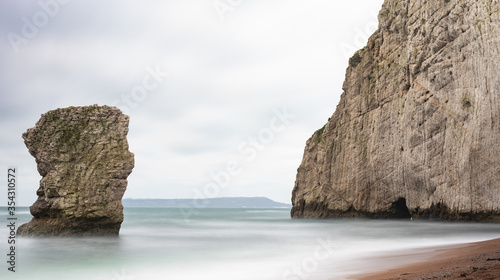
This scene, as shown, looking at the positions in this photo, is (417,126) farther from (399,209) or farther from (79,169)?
(79,169)

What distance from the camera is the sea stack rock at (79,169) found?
20266 mm

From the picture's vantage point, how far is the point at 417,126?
110ft

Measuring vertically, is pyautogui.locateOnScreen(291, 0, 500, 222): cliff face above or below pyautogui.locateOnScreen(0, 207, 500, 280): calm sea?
above

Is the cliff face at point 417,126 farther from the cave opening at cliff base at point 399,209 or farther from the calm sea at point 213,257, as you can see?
the calm sea at point 213,257

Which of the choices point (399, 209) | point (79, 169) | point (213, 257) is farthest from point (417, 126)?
point (79, 169)

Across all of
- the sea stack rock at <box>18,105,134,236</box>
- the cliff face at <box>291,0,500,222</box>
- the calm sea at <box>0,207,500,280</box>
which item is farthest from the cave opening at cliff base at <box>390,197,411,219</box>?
the sea stack rock at <box>18,105,134,236</box>

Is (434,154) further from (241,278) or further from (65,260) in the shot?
(65,260)

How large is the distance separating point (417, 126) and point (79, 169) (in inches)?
1008

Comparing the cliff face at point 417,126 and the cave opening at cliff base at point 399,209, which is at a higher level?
the cliff face at point 417,126

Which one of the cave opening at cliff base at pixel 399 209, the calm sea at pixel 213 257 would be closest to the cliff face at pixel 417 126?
the cave opening at cliff base at pixel 399 209

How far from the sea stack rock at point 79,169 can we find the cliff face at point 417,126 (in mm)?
21982

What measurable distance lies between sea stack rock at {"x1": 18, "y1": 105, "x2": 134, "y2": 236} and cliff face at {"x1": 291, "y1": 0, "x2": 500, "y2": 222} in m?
22.0

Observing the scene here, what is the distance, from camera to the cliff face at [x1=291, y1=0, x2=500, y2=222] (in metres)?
27.0

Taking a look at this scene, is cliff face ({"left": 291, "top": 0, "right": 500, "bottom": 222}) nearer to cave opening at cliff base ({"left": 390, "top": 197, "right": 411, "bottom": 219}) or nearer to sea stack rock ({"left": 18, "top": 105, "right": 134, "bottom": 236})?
cave opening at cliff base ({"left": 390, "top": 197, "right": 411, "bottom": 219})
